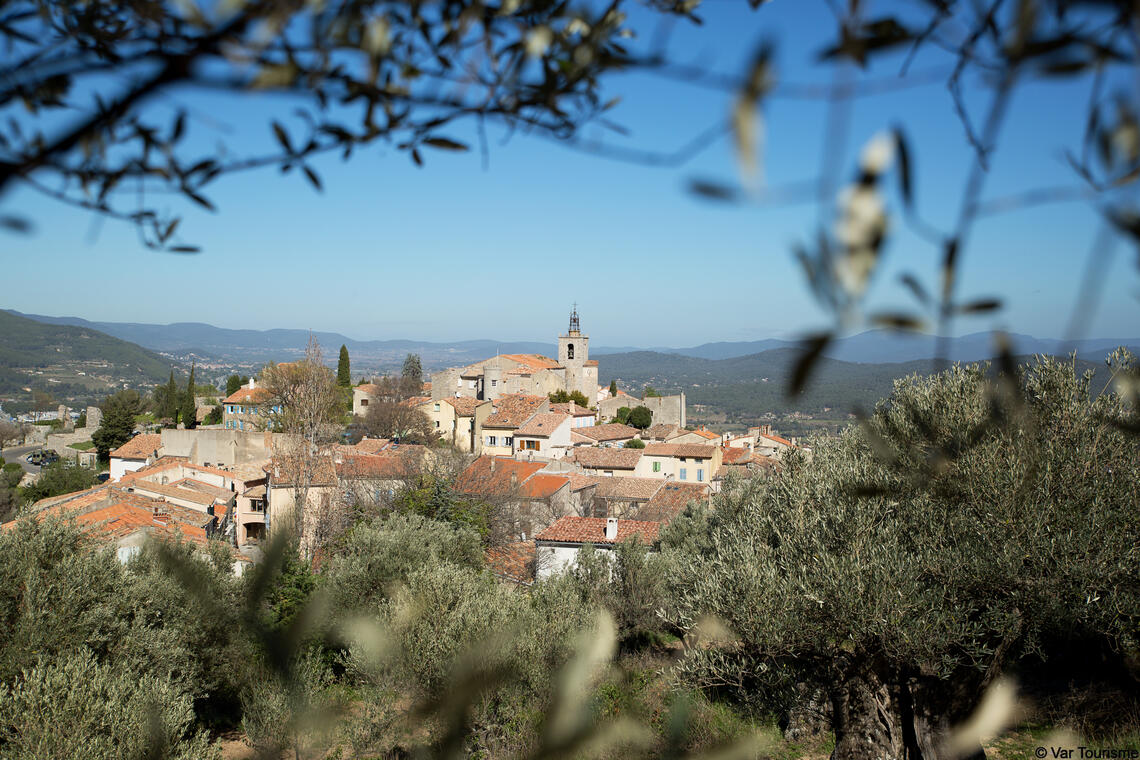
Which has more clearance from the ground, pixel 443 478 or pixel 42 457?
pixel 443 478

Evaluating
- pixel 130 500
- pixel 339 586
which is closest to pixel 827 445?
pixel 339 586

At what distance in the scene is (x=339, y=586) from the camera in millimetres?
14883

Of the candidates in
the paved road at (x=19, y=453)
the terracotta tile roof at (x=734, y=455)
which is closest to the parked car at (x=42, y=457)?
the paved road at (x=19, y=453)

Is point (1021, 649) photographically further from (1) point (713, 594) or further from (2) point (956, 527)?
(1) point (713, 594)

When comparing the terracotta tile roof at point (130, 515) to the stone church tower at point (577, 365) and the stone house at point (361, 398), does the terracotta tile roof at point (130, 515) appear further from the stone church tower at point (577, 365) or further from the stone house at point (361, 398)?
the stone church tower at point (577, 365)

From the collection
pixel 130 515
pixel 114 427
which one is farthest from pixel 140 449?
pixel 130 515

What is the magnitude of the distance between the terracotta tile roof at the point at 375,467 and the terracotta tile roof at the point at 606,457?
1263 centimetres

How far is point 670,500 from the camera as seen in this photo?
2675 cm

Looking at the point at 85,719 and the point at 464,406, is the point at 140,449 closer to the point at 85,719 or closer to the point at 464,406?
the point at 464,406

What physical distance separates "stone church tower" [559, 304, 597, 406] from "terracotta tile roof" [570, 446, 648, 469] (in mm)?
19355

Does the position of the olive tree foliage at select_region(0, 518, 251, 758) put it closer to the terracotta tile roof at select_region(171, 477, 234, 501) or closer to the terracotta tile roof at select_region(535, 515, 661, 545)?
the terracotta tile roof at select_region(535, 515, 661, 545)

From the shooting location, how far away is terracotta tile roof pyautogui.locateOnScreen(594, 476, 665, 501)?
2955 cm

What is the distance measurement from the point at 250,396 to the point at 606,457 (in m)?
27.9

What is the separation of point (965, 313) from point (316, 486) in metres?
23.3
